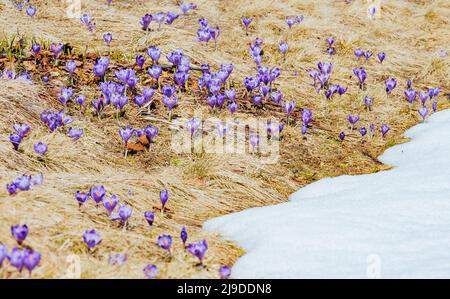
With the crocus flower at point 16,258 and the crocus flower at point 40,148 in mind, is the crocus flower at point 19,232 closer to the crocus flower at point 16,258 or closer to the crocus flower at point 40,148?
the crocus flower at point 16,258

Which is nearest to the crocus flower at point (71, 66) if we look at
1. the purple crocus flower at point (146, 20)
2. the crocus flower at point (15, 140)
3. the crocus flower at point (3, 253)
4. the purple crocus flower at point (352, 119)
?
the crocus flower at point (15, 140)

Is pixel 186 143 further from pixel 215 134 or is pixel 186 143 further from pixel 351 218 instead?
pixel 351 218

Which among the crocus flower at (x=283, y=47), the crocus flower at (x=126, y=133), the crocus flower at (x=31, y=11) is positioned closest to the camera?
the crocus flower at (x=126, y=133)

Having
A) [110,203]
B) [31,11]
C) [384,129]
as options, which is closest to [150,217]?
[110,203]

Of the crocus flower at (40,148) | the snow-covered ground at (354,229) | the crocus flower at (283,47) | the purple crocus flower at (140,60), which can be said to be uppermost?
the crocus flower at (283,47)

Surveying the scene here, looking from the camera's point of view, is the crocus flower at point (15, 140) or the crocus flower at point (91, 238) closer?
the crocus flower at point (91, 238)

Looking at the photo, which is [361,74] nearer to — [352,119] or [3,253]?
[352,119]

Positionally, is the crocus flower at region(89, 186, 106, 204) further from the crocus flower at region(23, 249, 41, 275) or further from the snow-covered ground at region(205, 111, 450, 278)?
the crocus flower at region(23, 249, 41, 275)
